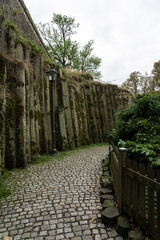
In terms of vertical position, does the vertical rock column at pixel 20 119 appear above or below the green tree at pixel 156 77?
below

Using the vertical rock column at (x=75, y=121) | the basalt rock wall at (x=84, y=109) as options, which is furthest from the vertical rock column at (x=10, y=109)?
the vertical rock column at (x=75, y=121)

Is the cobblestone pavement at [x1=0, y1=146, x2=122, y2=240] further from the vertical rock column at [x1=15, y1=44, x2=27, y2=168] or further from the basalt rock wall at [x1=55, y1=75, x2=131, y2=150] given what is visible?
the basalt rock wall at [x1=55, y1=75, x2=131, y2=150]

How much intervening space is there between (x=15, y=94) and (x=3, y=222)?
3.83 m

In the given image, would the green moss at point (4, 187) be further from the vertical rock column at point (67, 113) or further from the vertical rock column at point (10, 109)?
the vertical rock column at point (67, 113)

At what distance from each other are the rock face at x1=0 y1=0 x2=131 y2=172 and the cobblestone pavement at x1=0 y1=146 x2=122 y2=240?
1219 mm

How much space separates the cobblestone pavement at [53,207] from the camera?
6.81ft

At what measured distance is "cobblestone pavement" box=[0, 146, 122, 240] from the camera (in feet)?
6.81

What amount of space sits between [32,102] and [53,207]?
4.21 metres

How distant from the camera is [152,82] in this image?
848 inches

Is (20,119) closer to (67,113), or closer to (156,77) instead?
(67,113)

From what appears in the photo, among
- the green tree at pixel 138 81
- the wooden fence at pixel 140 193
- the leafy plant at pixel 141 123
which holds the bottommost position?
the wooden fence at pixel 140 193

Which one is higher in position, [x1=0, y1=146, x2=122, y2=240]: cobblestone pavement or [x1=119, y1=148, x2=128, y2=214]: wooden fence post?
[x1=119, y1=148, x2=128, y2=214]: wooden fence post

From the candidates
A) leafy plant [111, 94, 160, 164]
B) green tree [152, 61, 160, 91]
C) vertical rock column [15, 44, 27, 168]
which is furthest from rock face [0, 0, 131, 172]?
green tree [152, 61, 160, 91]

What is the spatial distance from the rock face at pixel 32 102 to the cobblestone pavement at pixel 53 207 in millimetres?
1219
